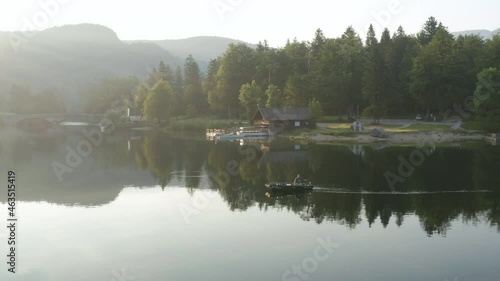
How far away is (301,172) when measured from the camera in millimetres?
58094

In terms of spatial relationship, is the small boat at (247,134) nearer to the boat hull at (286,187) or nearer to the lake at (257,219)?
the lake at (257,219)

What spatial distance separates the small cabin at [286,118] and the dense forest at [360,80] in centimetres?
314

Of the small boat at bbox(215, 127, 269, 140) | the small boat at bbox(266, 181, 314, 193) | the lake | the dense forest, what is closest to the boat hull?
the small boat at bbox(266, 181, 314, 193)

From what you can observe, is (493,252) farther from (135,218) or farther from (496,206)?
A: (135,218)

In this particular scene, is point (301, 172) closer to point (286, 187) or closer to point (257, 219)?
point (286, 187)

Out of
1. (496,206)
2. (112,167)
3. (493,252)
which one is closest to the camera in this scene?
(493,252)

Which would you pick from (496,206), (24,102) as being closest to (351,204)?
(496,206)

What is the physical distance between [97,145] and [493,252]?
82.5 m

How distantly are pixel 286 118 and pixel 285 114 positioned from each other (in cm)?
102

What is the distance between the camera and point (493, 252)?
1172 inches

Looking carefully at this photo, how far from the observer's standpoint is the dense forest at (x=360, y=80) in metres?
104

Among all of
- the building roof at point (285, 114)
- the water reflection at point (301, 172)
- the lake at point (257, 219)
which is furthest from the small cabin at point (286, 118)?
the lake at point (257, 219)

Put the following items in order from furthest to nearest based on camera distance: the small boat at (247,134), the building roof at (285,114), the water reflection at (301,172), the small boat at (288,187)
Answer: the building roof at (285,114), the small boat at (247,134), the small boat at (288,187), the water reflection at (301,172)

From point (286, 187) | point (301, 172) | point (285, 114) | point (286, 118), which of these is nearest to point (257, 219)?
point (286, 187)
